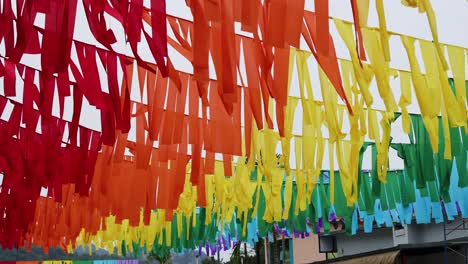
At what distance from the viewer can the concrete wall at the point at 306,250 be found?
29.5 meters

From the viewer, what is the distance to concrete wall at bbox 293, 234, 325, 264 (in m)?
29.5

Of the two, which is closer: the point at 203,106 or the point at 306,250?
the point at 203,106

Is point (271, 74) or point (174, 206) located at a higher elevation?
point (271, 74)

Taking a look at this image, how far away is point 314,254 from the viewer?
2959 cm

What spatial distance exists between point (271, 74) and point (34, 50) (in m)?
A: 1.30

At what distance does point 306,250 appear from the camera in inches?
1192

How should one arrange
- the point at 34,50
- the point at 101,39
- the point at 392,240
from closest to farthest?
the point at 101,39 → the point at 34,50 → the point at 392,240

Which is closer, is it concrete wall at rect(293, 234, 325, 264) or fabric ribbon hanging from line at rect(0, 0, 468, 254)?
fabric ribbon hanging from line at rect(0, 0, 468, 254)

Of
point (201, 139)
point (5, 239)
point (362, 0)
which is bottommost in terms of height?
point (5, 239)

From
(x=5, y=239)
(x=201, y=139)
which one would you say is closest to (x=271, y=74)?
(x=201, y=139)

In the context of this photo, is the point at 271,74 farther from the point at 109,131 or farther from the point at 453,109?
the point at 453,109

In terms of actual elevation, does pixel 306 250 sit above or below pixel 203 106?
below

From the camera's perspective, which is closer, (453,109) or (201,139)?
(453,109)

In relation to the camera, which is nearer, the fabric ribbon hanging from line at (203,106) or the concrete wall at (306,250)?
the fabric ribbon hanging from line at (203,106)
